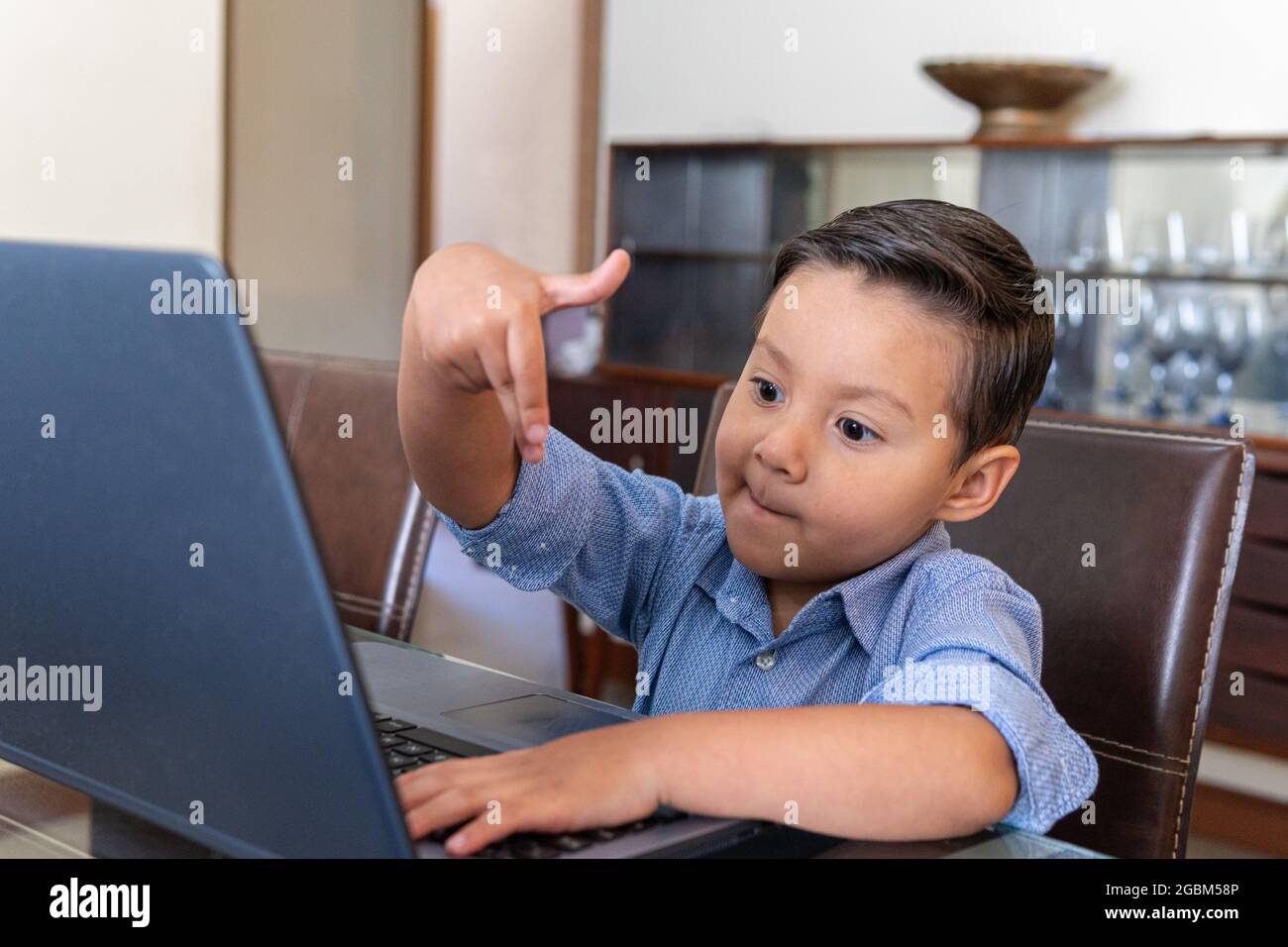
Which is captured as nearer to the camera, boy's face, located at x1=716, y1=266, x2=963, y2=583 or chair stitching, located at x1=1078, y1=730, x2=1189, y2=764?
boy's face, located at x1=716, y1=266, x2=963, y2=583

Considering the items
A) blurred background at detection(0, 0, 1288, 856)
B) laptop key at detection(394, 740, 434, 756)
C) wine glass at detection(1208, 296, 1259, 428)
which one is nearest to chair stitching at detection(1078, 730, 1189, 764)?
laptop key at detection(394, 740, 434, 756)

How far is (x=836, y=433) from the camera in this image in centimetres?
92

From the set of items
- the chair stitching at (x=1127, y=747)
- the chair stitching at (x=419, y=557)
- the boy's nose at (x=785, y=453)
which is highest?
the boy's nose at (x=785, y=453)

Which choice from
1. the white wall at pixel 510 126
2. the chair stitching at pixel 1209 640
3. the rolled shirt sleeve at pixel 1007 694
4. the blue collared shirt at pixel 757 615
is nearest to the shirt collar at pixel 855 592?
the blue collared shirt at pixel 757 615

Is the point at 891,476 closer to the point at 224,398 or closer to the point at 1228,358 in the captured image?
the point at 224,398

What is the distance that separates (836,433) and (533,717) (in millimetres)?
270

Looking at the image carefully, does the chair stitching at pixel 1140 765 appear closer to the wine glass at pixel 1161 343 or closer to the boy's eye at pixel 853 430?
the boy's eye at pixel 853 430

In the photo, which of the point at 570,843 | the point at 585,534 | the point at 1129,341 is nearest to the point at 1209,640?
the point at 585,534

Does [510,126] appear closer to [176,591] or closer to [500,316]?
[500,316]

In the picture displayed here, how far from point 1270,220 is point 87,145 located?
10.8ft

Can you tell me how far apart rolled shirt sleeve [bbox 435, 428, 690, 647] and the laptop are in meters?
0.37

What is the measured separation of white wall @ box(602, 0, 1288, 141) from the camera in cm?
332

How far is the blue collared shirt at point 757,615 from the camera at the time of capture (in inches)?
29.7

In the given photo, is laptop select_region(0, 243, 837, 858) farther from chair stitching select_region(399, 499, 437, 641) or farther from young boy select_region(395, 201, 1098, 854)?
chair stitching select_region(399, 499, 437, 641)
